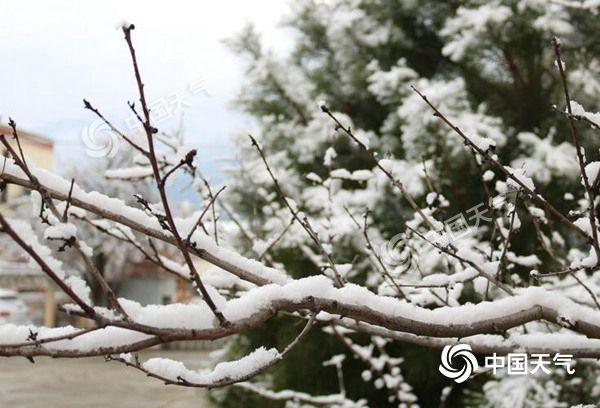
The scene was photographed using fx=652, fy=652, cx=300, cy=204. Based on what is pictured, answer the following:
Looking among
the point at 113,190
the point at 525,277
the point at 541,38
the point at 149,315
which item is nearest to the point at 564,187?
the point at 525,277

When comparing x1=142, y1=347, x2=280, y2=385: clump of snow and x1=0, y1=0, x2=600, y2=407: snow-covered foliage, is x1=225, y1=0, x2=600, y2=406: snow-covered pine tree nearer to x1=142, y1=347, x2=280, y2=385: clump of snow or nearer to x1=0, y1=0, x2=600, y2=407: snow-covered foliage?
x1=0, y1=0, x2=600, y2=407: snow-covered foliage

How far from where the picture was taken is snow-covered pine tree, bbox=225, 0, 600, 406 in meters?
4.06

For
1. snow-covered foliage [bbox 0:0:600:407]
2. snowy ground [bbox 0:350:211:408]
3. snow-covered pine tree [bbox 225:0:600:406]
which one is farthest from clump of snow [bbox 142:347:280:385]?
snowy ground [bbox 0:350:211:408]

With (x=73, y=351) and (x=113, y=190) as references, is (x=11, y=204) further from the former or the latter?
(x=73, y=351)

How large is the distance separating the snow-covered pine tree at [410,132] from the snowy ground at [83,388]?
235 centimetres

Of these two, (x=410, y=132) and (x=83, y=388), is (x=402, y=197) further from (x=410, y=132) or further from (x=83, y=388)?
(x=83, y=388)

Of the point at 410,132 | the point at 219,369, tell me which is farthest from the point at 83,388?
the point at 219,369

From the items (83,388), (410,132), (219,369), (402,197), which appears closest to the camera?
(219,369)

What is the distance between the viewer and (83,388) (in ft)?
29.3

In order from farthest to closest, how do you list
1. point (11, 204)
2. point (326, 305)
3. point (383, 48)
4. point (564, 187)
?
point (11, 204) < point (383, 48) < point (564, 187) < point (326, 305)

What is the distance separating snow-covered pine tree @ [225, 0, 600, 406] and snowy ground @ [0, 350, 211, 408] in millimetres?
2347

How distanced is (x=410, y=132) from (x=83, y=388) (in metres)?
6.75

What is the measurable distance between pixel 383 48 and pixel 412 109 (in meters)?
1.20

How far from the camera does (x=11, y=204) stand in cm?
1384
